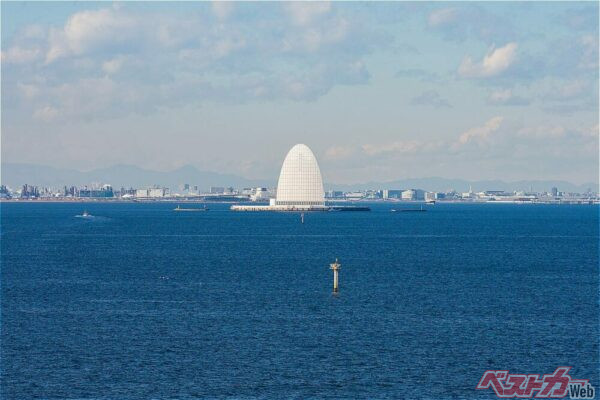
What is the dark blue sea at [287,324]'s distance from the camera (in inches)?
1674

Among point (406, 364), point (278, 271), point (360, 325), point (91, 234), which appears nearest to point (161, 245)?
point (91, 234)

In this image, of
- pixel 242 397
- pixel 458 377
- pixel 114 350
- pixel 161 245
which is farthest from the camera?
pixel 161 245

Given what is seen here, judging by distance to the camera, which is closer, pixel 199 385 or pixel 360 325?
pixel 199 385

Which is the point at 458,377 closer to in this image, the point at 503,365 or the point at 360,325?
the point at 503,365

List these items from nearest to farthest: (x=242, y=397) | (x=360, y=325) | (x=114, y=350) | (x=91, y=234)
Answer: (x=242, y=397) < (x=114, y=350) < (x=360, y=325) < (x=91, y=234)

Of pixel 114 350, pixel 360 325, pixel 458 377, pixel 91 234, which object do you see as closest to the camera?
pixel 458 377

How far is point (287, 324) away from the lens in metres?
57.2

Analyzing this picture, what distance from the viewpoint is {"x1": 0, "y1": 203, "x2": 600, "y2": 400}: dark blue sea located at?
42.5 metres

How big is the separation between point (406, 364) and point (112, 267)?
55801 mm

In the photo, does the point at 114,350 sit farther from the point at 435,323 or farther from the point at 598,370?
the point at 598,370

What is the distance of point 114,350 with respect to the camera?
48.9 metres

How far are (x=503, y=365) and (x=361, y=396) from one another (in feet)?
31.5

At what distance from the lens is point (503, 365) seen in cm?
4603

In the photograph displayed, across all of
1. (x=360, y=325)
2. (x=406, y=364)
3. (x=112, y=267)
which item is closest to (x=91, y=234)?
(x=112, y=267)
